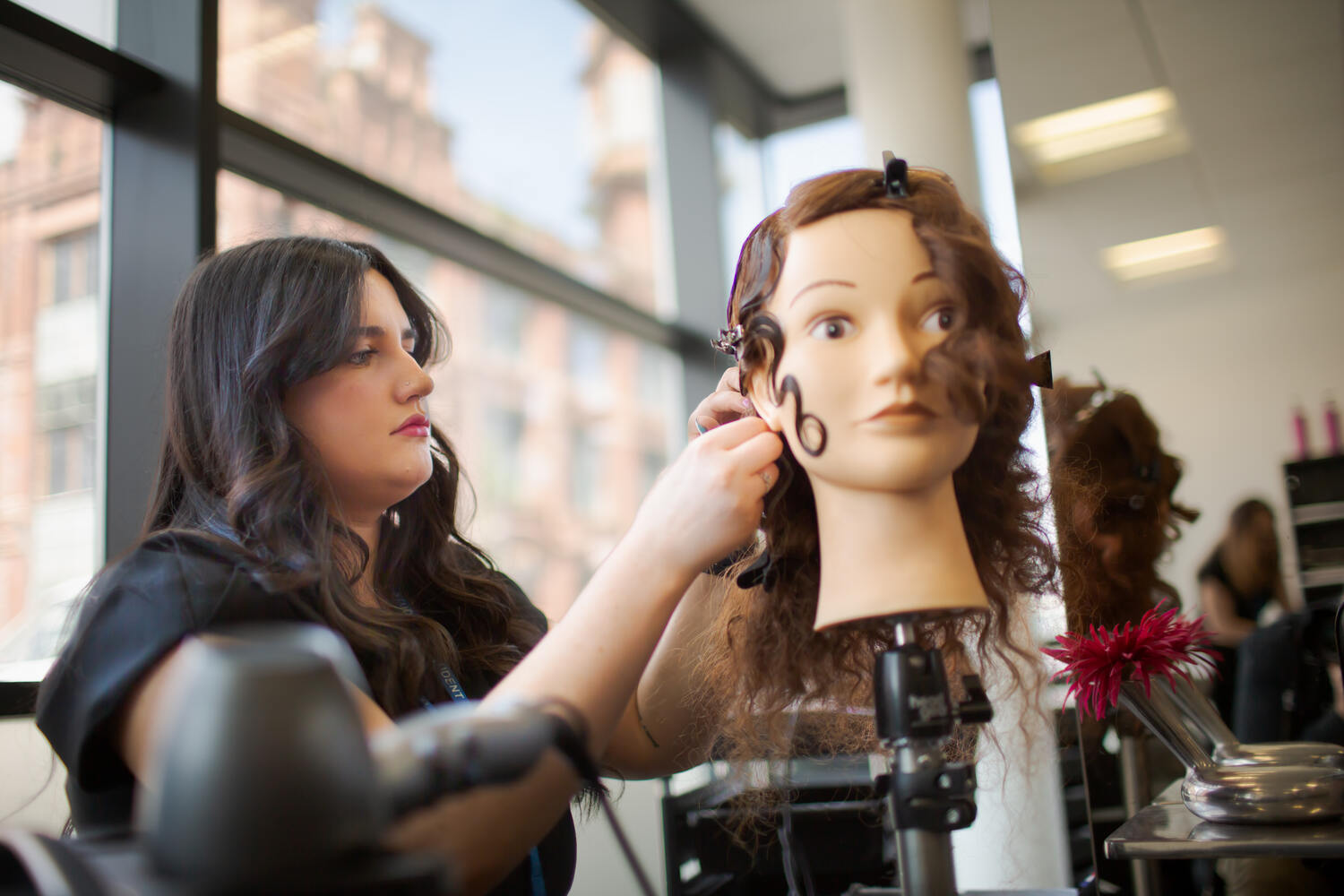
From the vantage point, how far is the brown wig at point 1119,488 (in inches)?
55.3

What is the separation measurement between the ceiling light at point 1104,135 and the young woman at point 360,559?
92cm

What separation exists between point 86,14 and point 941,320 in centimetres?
188

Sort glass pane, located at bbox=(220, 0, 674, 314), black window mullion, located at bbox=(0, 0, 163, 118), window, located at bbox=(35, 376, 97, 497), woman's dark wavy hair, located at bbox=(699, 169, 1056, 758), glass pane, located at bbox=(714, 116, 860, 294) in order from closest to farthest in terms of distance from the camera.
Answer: woman's dark wavy hair, located at bbox=(699, 169, 1056, 758), black window mullion, located at bbox=(0, 0, 163, 118), window, located at bbox=(35, 376, 97, 497), glass pane, located at bbox=(220, 0, 674, 314), glass pane, located at bbox=(714, 116, 860, 294)

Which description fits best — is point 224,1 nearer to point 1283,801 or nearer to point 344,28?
point 344,28

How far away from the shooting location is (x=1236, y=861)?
1.30 metres

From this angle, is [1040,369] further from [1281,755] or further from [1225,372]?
[1225,372]

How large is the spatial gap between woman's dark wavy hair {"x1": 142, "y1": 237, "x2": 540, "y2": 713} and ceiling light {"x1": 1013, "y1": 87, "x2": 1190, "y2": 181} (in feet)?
3.59

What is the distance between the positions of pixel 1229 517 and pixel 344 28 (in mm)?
2529

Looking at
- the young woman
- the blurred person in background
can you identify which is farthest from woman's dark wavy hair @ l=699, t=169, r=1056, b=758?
the blurred person in background

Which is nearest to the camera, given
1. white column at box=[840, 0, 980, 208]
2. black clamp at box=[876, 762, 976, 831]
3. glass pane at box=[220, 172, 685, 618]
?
black clamp at box=[876, 762, 976, 831]

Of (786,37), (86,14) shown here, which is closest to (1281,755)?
(86,14)

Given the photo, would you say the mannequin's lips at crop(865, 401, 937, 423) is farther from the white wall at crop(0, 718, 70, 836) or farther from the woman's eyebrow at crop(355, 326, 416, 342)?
the white wall at crop(0, 718, 70, 836)

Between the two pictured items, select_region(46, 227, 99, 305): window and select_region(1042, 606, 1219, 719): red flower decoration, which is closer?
select_region(1042, 606, 1219, 719): red flower decoration

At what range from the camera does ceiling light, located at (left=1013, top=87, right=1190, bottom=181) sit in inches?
63.6
